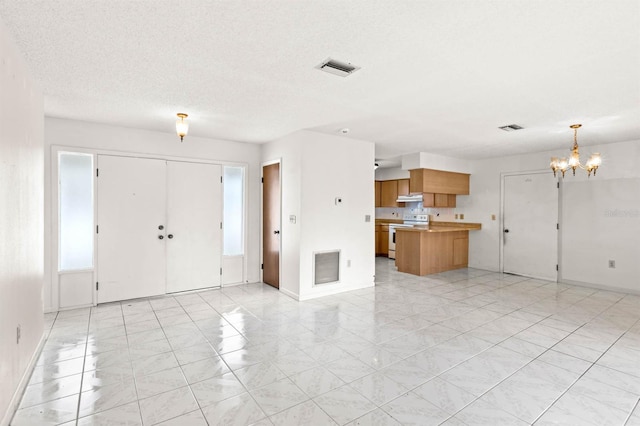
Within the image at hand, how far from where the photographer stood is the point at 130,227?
475cm

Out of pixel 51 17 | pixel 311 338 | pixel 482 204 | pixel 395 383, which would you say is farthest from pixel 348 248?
pixel 51 17

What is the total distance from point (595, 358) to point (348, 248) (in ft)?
10.6

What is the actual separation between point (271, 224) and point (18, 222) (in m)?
3.50

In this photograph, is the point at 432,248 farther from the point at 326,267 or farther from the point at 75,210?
the point at 75,210

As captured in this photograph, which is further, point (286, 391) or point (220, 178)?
point (220, 178)

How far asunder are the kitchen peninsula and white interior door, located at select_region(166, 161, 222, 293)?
3.77m

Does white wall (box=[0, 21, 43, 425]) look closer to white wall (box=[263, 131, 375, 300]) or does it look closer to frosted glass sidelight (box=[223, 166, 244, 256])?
frosted glass sidelight (box=[223, 166, 244, 256])

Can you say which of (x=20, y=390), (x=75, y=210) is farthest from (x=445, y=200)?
(x=20, y=390)

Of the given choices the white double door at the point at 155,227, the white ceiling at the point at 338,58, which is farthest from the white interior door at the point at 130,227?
the white ceiling at the point at 338,58

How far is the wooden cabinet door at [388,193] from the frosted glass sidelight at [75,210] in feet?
22.6

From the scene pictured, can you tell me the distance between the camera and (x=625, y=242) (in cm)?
539

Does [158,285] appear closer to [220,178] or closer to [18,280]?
[220,178]

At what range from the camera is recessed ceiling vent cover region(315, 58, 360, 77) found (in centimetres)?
256

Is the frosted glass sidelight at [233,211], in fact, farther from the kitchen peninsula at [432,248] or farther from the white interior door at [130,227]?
the kitchen peninsula at [432,248]
